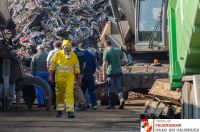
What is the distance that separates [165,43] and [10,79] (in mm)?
4897

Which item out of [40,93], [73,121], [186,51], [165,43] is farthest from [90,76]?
[186,51]

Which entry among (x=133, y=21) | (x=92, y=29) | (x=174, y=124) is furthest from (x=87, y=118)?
(x=92, y=29)

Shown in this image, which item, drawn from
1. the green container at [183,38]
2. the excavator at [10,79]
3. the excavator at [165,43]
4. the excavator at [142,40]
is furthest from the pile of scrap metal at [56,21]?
the green container at [183,38]

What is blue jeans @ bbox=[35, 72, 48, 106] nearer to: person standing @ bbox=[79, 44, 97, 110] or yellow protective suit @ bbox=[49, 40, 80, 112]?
person standing @ bbox=[79, 44, 97, 110]

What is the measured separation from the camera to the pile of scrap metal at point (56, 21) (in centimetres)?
3134

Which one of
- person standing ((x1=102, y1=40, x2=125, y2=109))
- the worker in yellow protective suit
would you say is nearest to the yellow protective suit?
the worker in yellow protective suit

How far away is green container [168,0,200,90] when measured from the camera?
33.1 ft

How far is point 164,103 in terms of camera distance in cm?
1421

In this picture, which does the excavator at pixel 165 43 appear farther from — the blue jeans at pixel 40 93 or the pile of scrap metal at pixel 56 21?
the pile of scrap metal at pixel 56 21

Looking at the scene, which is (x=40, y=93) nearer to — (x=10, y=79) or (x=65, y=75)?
(x=10, y=79)

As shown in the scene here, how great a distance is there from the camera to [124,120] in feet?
48.5

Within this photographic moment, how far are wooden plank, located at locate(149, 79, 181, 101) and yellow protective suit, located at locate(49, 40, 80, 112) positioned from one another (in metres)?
1.79

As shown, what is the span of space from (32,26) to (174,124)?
2598 cm

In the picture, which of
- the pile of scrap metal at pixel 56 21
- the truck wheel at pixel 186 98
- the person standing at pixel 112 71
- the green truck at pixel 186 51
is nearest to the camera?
the green truck at pixel 186 51
